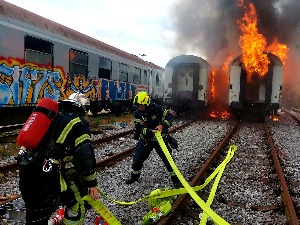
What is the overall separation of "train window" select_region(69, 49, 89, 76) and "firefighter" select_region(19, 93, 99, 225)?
9.83 meters

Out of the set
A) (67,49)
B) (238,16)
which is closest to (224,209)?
(67,49)

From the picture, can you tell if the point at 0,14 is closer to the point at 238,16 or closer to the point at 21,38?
the point at 21,38

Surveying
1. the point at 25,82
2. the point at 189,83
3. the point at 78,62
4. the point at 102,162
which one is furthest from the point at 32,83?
the point at 189,83

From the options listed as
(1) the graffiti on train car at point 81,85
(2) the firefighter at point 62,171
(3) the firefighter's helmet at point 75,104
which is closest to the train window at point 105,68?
(1) the graffiti on train car at point 81,85

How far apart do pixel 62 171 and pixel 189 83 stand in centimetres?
1640

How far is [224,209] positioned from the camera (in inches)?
194

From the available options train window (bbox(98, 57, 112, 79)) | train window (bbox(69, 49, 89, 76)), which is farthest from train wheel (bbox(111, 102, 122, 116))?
train window (bbox(69, 49, 89, 76))

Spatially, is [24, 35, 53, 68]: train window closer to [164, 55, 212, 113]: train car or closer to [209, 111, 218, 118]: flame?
[164, 55, 212, 113]: train car

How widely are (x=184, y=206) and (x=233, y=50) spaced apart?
86.1 feet

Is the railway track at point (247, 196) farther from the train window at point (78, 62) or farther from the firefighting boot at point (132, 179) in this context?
the train window at point (78, 62)

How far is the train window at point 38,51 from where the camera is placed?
9.98 meters

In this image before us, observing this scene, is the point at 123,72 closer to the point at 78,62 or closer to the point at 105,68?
the point at 105,68

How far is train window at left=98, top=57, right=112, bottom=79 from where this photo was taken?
15309 millimetres

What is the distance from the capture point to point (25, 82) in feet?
32.9
